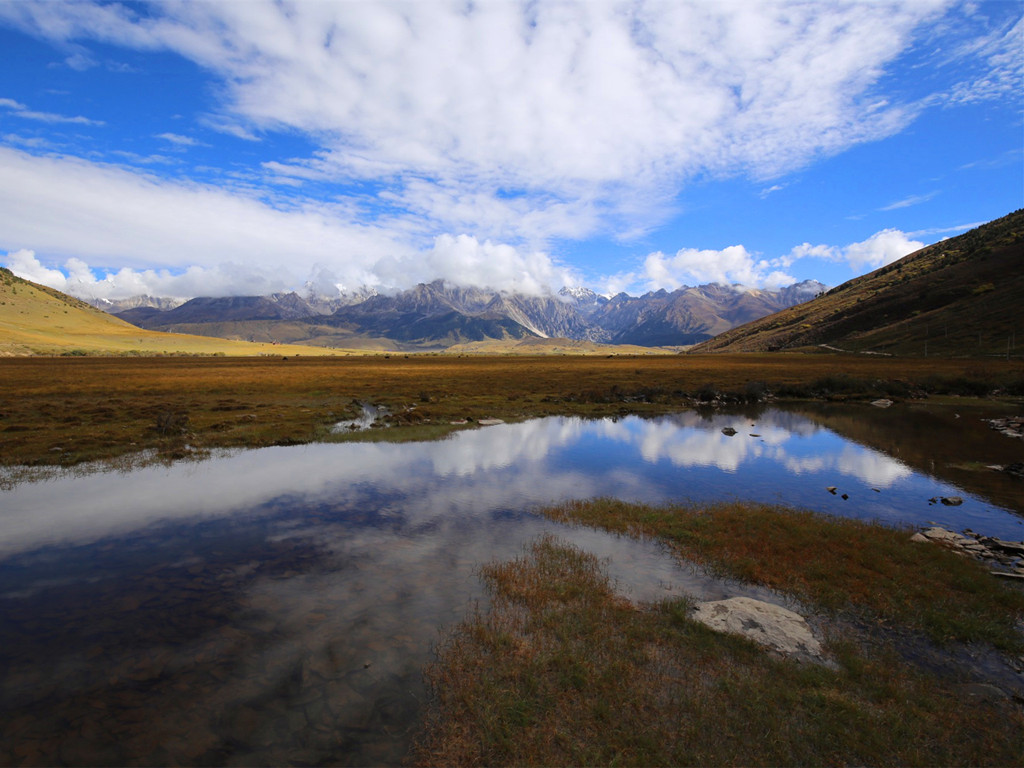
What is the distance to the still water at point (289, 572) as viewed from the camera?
7.43 m

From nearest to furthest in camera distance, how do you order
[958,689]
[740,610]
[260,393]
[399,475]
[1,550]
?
[958,689]
[740,610]
[1,550]
[399,475]
[260,393]

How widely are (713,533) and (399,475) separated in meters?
14.2

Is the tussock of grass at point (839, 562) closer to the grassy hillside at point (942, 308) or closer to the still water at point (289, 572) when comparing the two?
the still water at point (289, 572)

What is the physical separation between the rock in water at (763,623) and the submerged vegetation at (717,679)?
13.7 inches

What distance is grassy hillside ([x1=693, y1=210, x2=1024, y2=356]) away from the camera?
97000mm

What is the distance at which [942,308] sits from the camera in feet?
403

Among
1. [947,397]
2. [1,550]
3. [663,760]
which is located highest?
[947,397]

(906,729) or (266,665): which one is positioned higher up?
(906,729)

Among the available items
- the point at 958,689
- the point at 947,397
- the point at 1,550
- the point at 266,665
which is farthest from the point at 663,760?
the point at 947,397

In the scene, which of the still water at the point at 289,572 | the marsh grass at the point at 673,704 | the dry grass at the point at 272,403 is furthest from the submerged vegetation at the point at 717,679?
the dry grass at the point at 272,403

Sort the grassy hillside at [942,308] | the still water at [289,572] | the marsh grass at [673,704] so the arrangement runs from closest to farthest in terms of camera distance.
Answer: the marsh grass at [673,704], the still water at [289,572], the grassy hillside at [942,308]

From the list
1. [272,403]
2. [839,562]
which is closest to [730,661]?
[839,562]

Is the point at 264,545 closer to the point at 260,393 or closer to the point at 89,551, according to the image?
the point at 89,551

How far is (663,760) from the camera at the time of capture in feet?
21.3
